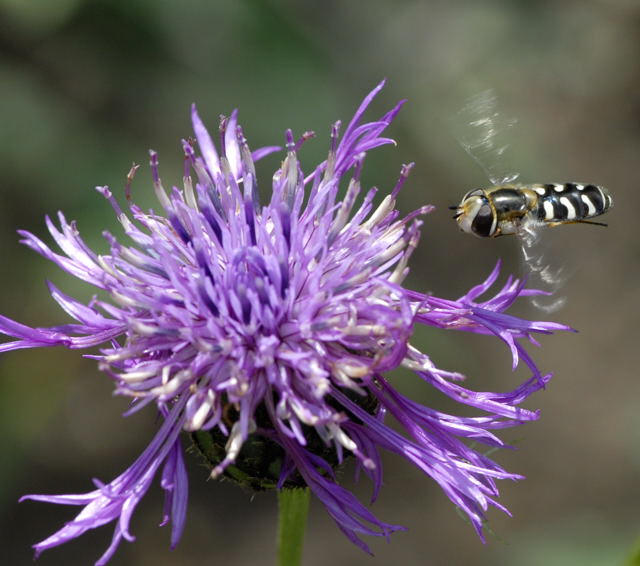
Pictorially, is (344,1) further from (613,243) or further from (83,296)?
(613,243)

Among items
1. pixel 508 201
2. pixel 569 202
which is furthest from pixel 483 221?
pixel 569 202

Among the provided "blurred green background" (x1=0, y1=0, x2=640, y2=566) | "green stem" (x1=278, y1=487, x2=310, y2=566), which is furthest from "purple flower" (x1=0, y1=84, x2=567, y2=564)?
"blurred green background" (x1=0, y1=0, x2=640, y2=566)

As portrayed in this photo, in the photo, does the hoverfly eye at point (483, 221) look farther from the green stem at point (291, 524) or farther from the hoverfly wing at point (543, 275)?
the green stem at point (291, 524)

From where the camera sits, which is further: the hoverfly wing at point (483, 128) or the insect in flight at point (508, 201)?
the hoverfly wing at point (483, 128)

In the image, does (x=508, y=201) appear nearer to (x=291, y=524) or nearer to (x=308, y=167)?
(x=291, y=524)

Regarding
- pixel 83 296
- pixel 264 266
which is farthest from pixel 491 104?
pixel 83 296

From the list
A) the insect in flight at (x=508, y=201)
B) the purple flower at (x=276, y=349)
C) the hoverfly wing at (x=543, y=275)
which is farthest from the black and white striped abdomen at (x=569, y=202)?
the purple flower at (x=276, y=349)
